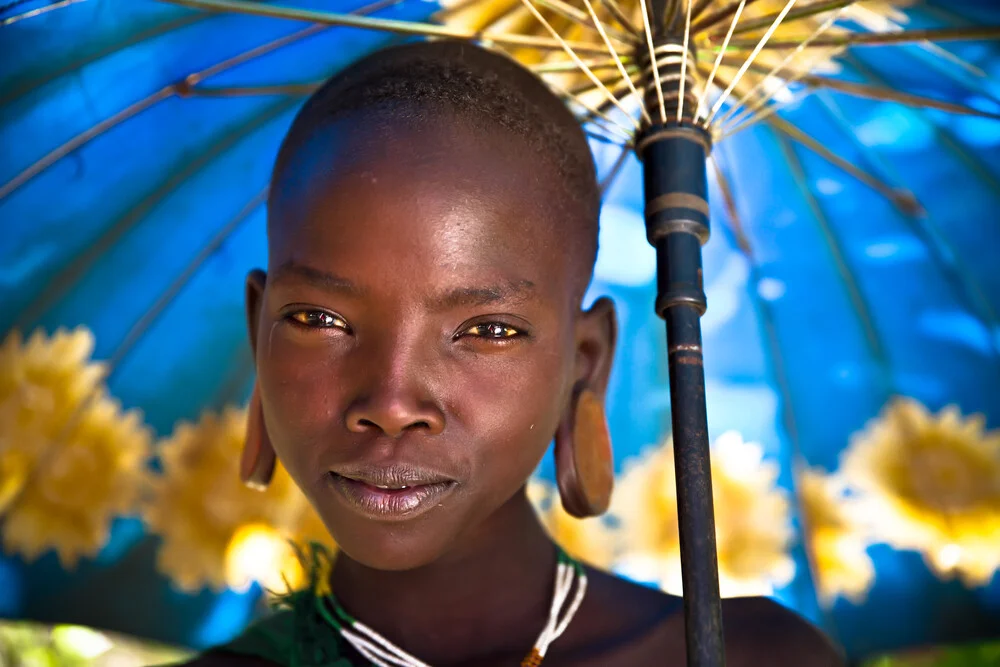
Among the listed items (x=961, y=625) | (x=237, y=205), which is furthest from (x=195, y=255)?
(x=961, y=625)

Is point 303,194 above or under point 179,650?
above

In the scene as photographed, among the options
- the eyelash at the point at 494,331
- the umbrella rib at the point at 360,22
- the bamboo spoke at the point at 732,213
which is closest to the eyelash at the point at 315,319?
the eyelash at the point at 494,331

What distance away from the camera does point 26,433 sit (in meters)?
2.90

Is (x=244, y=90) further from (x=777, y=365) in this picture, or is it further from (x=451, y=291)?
(x=777, y=365)

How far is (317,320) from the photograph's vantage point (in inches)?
79.3

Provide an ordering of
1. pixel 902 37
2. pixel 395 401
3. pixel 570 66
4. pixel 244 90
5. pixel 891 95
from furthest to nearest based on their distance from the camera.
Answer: pixel 244 90 → pixel 891 95 → pixel 570 66 → pixel 902 37 → pixel 395 401

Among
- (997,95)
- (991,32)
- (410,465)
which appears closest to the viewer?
(410,465)

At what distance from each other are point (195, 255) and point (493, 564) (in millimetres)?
1373

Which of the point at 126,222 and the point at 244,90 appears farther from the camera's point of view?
the point at 126,222

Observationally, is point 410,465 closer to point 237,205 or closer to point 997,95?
point 237,205

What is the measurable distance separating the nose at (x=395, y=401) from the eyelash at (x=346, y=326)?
125 mm

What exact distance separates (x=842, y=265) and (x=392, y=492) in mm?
1830

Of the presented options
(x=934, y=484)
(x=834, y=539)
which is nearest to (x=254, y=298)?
(x=834, y=539)

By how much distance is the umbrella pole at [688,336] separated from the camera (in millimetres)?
1681
